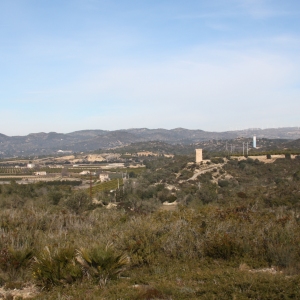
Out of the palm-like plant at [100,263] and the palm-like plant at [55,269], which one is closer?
the palm-like plant at [55,269]

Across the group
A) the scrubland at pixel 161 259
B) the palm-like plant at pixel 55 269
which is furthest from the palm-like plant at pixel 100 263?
the palm-like plant at pixel 55 269

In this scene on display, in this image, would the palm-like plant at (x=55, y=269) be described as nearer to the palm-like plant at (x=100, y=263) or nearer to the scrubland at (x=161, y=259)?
the scrubland at (x=161, y=259)

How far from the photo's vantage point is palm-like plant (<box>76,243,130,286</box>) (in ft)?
23.2

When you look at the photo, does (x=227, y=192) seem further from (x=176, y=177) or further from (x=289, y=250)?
(x=289, y=250)

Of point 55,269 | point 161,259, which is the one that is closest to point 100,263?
point 55,269

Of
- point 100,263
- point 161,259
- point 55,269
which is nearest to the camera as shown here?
point 55,269

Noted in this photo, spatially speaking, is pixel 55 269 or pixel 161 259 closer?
pixel 55 269

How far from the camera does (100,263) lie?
7184mm

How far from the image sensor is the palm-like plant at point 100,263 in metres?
7.09

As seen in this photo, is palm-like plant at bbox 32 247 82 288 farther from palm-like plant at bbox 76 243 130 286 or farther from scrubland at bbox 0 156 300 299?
palm-like plant at bbox 76 243 130 286

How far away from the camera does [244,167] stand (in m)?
46.0

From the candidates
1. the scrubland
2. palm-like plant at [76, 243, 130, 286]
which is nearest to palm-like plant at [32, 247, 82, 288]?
the scrubland

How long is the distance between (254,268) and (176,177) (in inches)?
1537

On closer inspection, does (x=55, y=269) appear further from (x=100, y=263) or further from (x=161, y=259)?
(x=161, y=259)
